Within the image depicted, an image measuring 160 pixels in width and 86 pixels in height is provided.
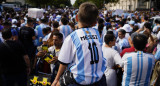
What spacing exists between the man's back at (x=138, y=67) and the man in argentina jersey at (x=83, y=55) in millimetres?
929

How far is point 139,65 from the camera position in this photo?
2.96 metres

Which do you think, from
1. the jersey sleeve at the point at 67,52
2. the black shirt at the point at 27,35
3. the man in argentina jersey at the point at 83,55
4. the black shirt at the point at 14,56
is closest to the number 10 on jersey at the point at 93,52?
the man in argentina jersey at the point at 83,55

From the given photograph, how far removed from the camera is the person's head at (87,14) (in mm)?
2209

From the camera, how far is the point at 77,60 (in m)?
2.19

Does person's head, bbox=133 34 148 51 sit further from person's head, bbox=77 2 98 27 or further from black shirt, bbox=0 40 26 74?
black shirt, bbox=0 40 26 74

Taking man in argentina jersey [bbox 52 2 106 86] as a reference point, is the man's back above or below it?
below

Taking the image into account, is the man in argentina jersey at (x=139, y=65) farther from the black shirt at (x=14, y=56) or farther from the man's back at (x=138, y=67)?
the black shirt at (x=14, y=56)

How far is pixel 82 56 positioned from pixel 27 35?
4622mm

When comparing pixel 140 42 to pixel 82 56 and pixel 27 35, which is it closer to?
pixel 82 56

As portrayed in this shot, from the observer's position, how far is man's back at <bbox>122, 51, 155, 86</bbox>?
9.70ft

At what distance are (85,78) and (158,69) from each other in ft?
6.09

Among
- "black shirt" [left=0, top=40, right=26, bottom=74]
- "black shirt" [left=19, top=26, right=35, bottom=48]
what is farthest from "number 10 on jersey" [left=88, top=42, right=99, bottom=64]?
"black shirt" [left=19, top=26, right=35, bottom=48]

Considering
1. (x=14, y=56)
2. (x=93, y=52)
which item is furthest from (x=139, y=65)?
(x=14, y=56)

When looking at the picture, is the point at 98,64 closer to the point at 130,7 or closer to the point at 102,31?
the point at 102,31
